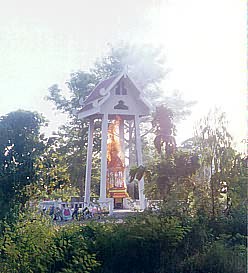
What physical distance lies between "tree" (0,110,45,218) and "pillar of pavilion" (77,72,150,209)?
3315mm

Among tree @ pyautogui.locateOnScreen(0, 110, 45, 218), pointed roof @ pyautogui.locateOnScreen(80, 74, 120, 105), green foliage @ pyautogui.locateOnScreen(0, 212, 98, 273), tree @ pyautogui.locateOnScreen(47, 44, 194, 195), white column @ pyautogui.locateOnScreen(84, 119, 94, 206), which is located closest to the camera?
green foliage @ pyautogui.locateOnScreen(0, 212, 98, 273)

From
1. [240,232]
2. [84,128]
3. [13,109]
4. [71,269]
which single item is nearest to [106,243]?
[71,269]

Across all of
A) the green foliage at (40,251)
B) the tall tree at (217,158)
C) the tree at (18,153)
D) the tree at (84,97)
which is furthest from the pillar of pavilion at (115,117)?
the green foliage at (40,251)

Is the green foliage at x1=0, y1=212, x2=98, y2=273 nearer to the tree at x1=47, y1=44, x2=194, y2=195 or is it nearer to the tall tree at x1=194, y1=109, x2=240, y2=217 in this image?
the tall tree at x1=194, y1=109, x2=240, y2=217

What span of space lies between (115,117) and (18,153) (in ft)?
13.6

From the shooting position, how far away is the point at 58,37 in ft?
9.46

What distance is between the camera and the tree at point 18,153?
2.71 m

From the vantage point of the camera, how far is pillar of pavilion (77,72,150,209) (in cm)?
651

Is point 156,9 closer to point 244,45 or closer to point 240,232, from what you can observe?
point 244,45

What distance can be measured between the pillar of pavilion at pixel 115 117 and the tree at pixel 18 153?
3.32 m

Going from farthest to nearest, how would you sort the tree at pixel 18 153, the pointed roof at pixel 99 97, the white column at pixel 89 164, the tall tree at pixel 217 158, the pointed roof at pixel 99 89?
the white column at pixel 89 164, the pointed roof at pixel 99 89, the pointed roof at pixel 99 97, the tall tree at pixel 217 158, the tree at pixel 18 153

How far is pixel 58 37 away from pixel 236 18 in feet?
4.28

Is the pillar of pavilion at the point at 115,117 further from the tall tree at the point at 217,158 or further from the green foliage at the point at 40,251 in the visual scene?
the green foliage at the point at 40,251

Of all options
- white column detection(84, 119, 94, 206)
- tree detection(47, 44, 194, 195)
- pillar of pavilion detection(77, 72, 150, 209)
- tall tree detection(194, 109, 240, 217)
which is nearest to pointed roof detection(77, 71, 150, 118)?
pillar of pavilion detection(77, 72, 150, 209)
